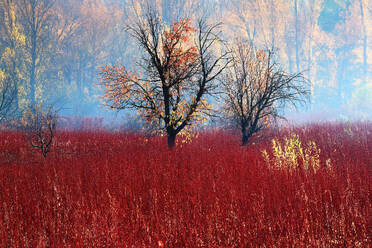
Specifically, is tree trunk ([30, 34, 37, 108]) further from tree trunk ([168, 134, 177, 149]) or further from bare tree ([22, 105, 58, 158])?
tree trunk ([168, 134, 177, 149])

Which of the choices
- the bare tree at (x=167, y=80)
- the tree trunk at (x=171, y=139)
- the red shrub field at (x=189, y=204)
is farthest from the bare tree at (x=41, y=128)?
the tree trunk at (x=171, y=139)

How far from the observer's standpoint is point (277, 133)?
13227mm

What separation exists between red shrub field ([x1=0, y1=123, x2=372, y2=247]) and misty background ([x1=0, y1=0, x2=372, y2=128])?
19.3 metres

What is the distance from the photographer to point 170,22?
86.2ft

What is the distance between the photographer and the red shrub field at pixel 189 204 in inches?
134

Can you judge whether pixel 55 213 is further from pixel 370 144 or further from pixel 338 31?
pixel 338 31

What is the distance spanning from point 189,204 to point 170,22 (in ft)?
80.9

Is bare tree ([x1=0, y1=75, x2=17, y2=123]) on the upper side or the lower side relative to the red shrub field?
upper

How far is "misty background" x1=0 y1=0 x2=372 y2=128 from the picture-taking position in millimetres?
24094

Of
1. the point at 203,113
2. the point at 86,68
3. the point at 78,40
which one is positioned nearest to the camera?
the point at 203,113

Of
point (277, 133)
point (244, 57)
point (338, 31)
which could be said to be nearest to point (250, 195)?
point (244, 57)

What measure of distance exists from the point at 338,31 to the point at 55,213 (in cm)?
3885

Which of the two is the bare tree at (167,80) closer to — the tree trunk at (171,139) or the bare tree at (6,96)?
the tree trunk at (171,139)

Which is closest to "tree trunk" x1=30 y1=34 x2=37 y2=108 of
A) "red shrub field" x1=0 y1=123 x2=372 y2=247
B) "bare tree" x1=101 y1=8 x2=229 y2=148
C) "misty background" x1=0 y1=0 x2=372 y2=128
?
"misty background" x1=0 y1=0 x2=372 y2=128
